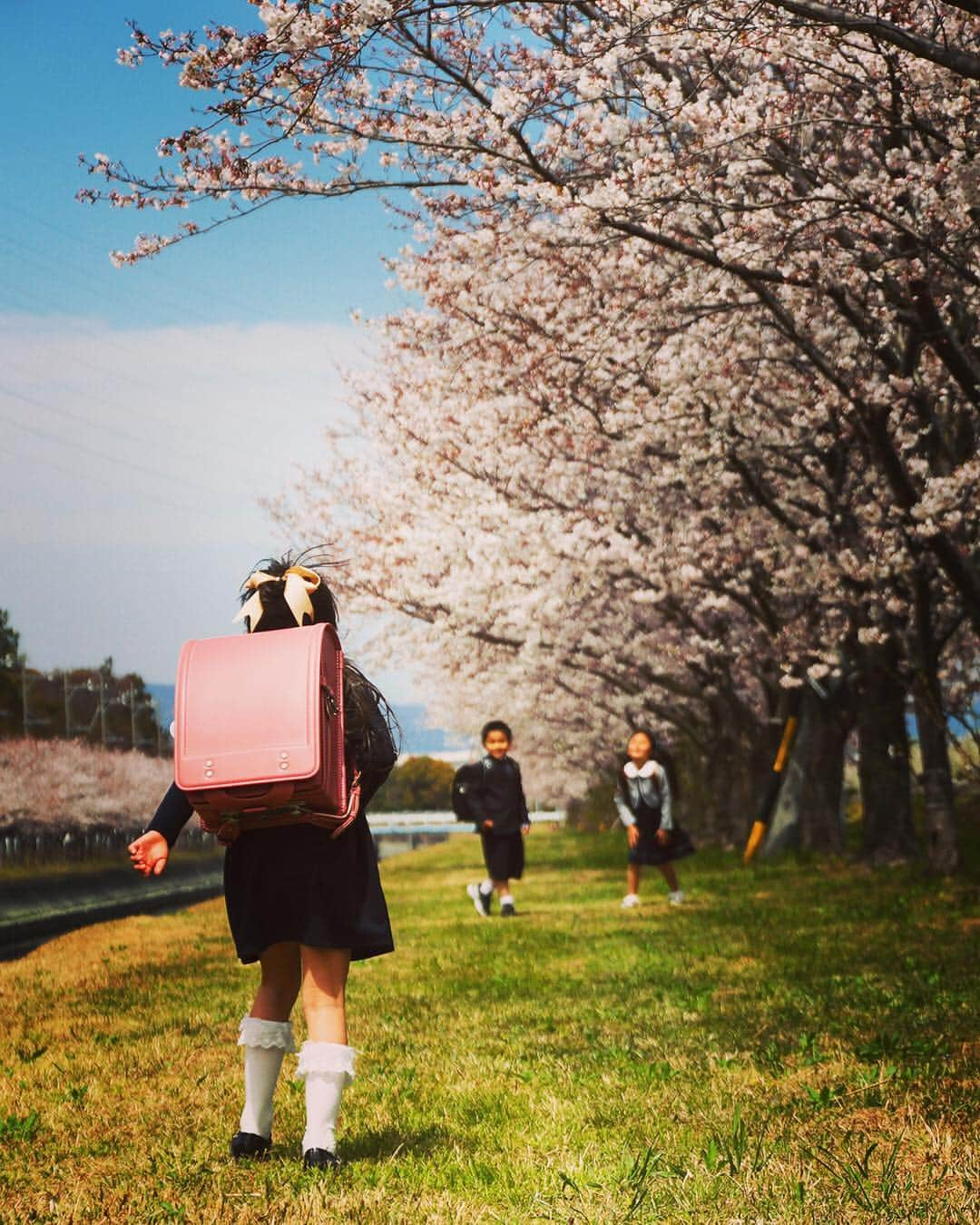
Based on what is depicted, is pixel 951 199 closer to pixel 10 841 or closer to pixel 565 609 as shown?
pixel 565 609

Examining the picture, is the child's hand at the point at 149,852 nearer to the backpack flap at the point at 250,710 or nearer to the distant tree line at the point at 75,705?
the backpack flap at the point at 250,710

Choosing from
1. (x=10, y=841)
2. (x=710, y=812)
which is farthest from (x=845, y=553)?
(x=10, y=841)

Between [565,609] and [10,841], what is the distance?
28.7m

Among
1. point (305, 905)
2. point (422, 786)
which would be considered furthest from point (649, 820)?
point (422, 786)

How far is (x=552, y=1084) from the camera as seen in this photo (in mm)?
6086

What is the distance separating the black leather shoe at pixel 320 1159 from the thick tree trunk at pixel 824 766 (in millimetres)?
17527

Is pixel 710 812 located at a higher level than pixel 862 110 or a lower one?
lower

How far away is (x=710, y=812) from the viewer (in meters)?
31.9

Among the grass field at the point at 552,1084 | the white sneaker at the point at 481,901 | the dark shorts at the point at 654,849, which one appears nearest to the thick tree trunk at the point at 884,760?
the dark shorts at the point at 654,849

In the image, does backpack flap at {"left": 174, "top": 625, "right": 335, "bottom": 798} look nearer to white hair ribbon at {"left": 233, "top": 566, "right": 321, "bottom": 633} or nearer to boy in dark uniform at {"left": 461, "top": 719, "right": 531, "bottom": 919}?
white hair ribbon at {"left": 233, "top": 566, "right": 321, "bottom": 633}

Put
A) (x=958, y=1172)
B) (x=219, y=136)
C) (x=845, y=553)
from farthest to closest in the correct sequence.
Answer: (x=845, y=553)
(x=219, y=136)
(x=958, y=1172)

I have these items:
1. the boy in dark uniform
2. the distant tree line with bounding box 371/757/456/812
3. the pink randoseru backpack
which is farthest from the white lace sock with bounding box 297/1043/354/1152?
the distant tree line with bounding box 371/757/456/812

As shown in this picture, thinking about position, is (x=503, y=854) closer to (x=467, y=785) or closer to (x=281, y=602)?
(x=467, y=785)

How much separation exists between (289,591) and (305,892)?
950 mm
